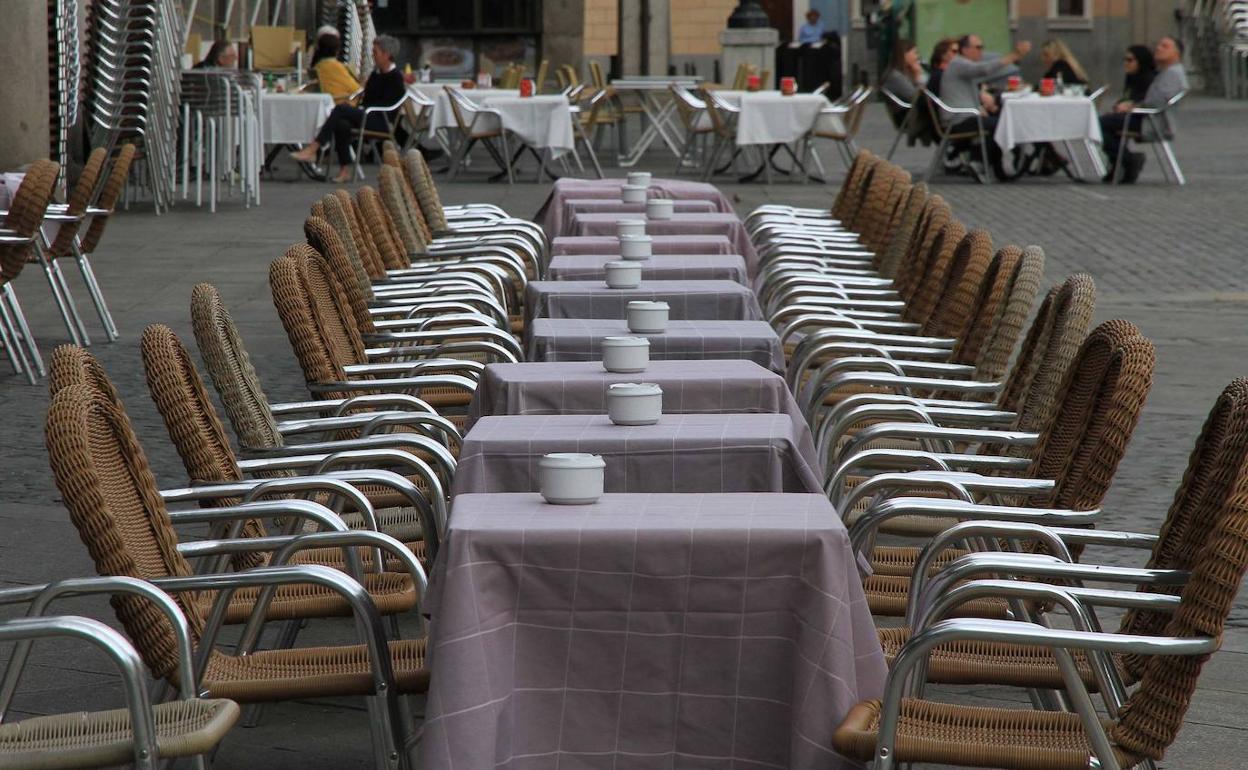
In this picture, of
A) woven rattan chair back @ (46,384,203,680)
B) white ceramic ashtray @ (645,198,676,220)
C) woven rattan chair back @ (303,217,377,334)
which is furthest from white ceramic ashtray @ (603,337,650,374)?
white ceramic ashtray @ (645,198,676,220)

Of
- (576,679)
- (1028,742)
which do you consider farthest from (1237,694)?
(576,679)

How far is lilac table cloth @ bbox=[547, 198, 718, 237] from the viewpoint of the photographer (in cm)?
916

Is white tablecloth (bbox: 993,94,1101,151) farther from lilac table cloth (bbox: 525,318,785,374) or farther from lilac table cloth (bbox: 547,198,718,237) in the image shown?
lilac table cloth (bbox: 525,318,785,374)

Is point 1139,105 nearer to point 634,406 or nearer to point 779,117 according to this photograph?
point 779,117

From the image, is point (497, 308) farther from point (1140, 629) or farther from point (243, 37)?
point (243, 37)

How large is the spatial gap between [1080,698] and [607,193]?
7.18m

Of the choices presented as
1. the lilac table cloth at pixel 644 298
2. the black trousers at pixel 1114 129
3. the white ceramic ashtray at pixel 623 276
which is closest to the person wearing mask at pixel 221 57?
the black trousers at pixel 1114 129

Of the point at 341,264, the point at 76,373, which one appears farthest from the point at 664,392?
the point at 341,264

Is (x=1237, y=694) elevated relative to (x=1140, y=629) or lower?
lower

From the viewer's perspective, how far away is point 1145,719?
2.77m

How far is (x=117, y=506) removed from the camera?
3.25 metres

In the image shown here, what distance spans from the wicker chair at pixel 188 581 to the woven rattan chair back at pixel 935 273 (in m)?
3.35

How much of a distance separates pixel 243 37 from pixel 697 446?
23484 millimetres

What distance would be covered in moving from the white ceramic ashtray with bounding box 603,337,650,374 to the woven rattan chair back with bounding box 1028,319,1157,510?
34.9 inches
